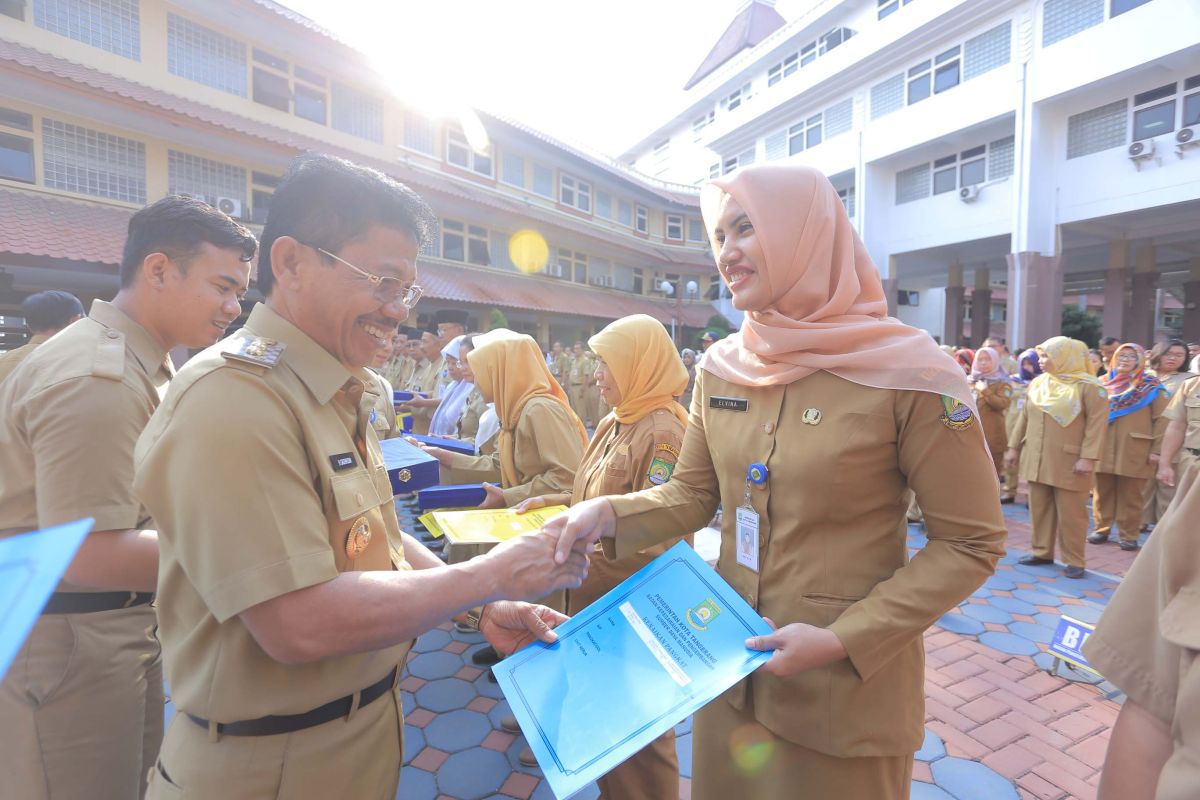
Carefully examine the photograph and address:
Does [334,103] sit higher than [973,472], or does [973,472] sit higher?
[334,103]

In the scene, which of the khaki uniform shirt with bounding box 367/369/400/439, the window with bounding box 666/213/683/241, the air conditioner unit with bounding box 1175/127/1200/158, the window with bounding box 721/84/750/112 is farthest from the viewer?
the window with bounding box 666/213/683/241

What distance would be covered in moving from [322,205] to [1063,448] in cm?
594

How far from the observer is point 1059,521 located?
5.00 meters

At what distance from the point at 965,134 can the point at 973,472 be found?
2053cm

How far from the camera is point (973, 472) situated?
133 cm

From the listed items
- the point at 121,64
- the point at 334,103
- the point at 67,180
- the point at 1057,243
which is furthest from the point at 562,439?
the point at 1057,243

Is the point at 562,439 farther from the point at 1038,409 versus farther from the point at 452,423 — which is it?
the point at 1038,409

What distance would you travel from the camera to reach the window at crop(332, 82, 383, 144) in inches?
584

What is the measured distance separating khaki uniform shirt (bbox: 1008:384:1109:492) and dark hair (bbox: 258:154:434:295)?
5.80 metres

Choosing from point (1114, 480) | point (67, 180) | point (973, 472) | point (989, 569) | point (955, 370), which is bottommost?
point (1114, 480)

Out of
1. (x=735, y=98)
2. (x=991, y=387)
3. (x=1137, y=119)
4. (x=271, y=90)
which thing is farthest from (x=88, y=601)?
(x=735, y=98)

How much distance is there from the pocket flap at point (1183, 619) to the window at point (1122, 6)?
63.0ft

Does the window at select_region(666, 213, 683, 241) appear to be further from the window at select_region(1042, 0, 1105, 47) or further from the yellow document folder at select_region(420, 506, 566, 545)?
the yellow document folder at select_region(420, 506, 566, 545)

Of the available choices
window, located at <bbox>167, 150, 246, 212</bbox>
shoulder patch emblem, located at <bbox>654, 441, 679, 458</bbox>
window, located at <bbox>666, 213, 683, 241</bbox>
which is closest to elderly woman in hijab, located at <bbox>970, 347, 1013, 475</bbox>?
shoulder patch emblem, located at <bbox>654, 441, 679, 458</bbox>
